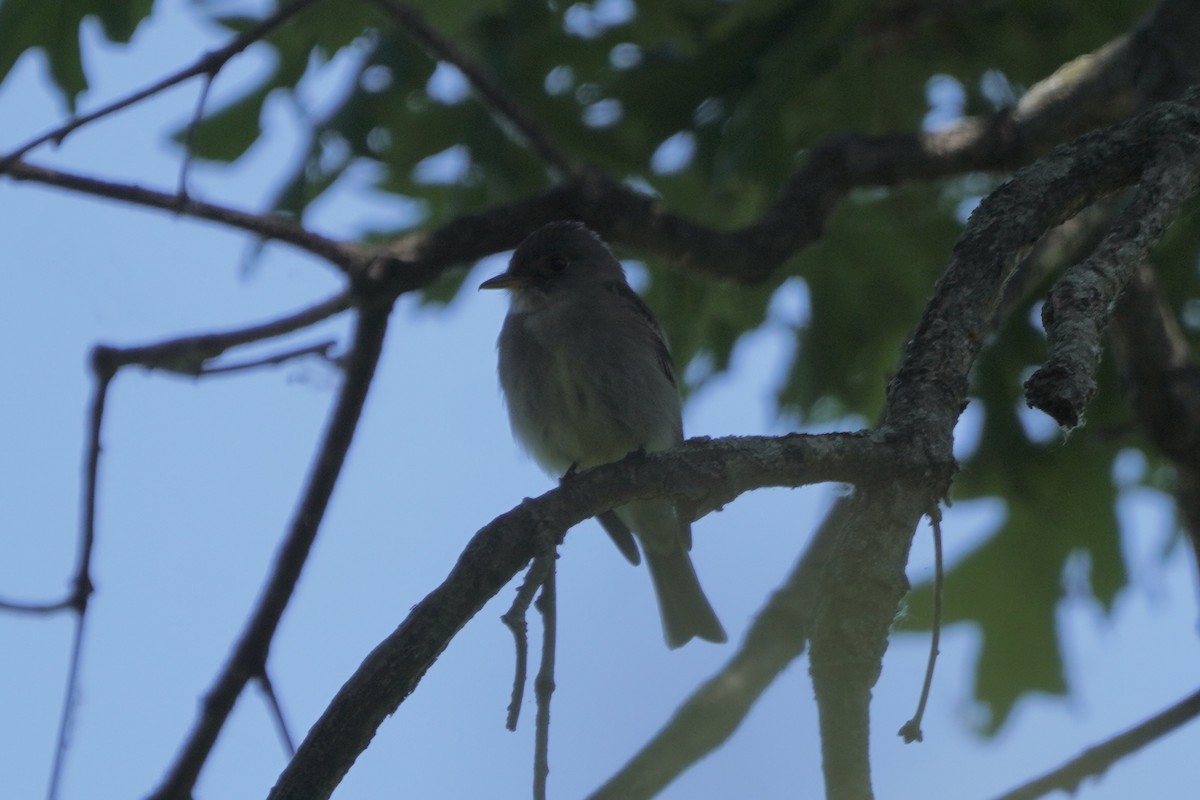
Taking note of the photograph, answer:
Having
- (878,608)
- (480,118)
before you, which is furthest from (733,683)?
(480,118)

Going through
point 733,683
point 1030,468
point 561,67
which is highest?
point 561,67

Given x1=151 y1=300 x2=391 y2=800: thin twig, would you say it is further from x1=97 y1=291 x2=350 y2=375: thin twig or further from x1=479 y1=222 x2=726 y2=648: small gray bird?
x1=479 y1=222 x2=726 y2=648: small gray bird

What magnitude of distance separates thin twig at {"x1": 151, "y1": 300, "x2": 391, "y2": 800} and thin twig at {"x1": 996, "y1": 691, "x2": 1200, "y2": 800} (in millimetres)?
2187

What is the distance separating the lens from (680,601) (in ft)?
24.3

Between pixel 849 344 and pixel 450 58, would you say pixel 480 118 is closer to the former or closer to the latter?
pixel 450 58

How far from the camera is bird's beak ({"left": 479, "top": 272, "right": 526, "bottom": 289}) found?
710cm

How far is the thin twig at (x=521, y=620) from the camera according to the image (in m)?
2.90

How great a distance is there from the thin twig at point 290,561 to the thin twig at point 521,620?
150cm

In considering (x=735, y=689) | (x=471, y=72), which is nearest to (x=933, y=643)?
(x=735, y=689)

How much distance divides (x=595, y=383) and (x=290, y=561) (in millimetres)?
2487

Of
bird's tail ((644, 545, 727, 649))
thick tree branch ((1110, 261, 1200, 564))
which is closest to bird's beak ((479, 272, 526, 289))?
bird's tail ((644, 545, 727, 649))

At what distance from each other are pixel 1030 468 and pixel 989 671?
47.1 inches

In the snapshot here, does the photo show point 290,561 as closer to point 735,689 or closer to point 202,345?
point 202,345

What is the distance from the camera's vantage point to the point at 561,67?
6.46m
